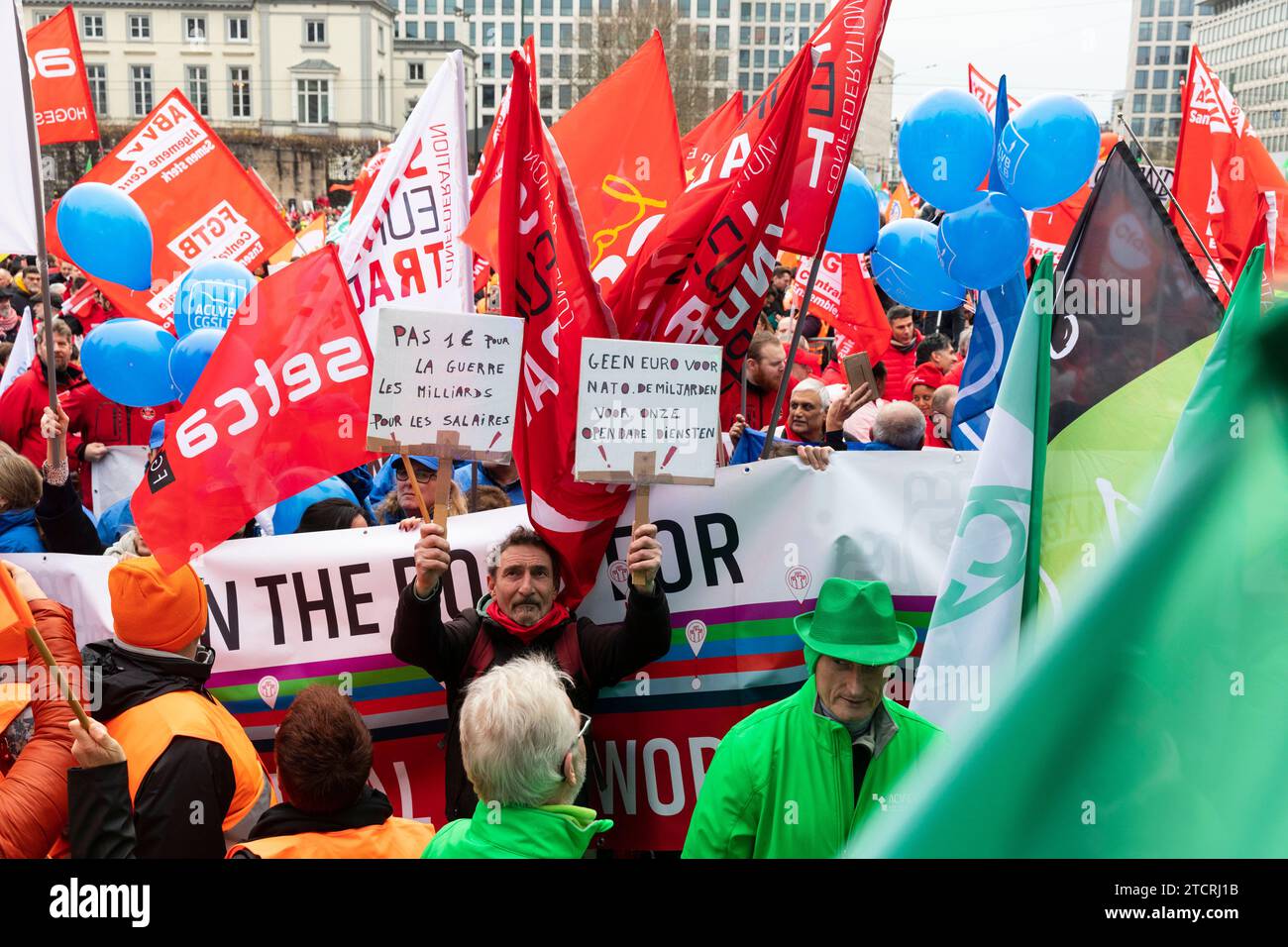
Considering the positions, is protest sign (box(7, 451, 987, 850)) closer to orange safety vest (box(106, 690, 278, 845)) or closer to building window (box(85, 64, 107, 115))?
orange safety vest (box(106, 690, 278, 845))

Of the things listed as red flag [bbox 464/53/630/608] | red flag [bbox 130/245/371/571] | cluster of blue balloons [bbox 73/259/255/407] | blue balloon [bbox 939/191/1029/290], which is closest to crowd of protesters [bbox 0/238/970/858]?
red flag [bbox 464/53/630/608]

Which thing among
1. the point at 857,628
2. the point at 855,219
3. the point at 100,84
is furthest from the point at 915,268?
the point at 100,84

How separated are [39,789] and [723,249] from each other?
238 centimetres

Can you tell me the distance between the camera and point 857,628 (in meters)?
2.71

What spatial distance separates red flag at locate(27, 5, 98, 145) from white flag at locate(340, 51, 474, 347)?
3.00 m

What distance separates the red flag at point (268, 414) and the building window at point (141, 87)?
3531 inches

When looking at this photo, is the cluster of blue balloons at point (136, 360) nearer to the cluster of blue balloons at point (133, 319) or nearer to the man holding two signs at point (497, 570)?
the cluster of blue balloons at point (133, 319)

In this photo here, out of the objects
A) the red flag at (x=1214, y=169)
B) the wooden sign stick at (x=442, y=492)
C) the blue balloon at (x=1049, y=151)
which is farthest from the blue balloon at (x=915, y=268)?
the wooden sign stick at (x=442, y=492)

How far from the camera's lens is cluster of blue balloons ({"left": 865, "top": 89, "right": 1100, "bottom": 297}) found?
564cm

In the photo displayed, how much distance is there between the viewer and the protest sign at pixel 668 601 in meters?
3.86

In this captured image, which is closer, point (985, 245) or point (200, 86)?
point (985, 245)

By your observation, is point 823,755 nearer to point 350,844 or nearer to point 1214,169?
point 350,844

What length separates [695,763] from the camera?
3.84 meters

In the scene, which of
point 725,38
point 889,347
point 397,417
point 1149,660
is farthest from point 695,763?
point 725,38
